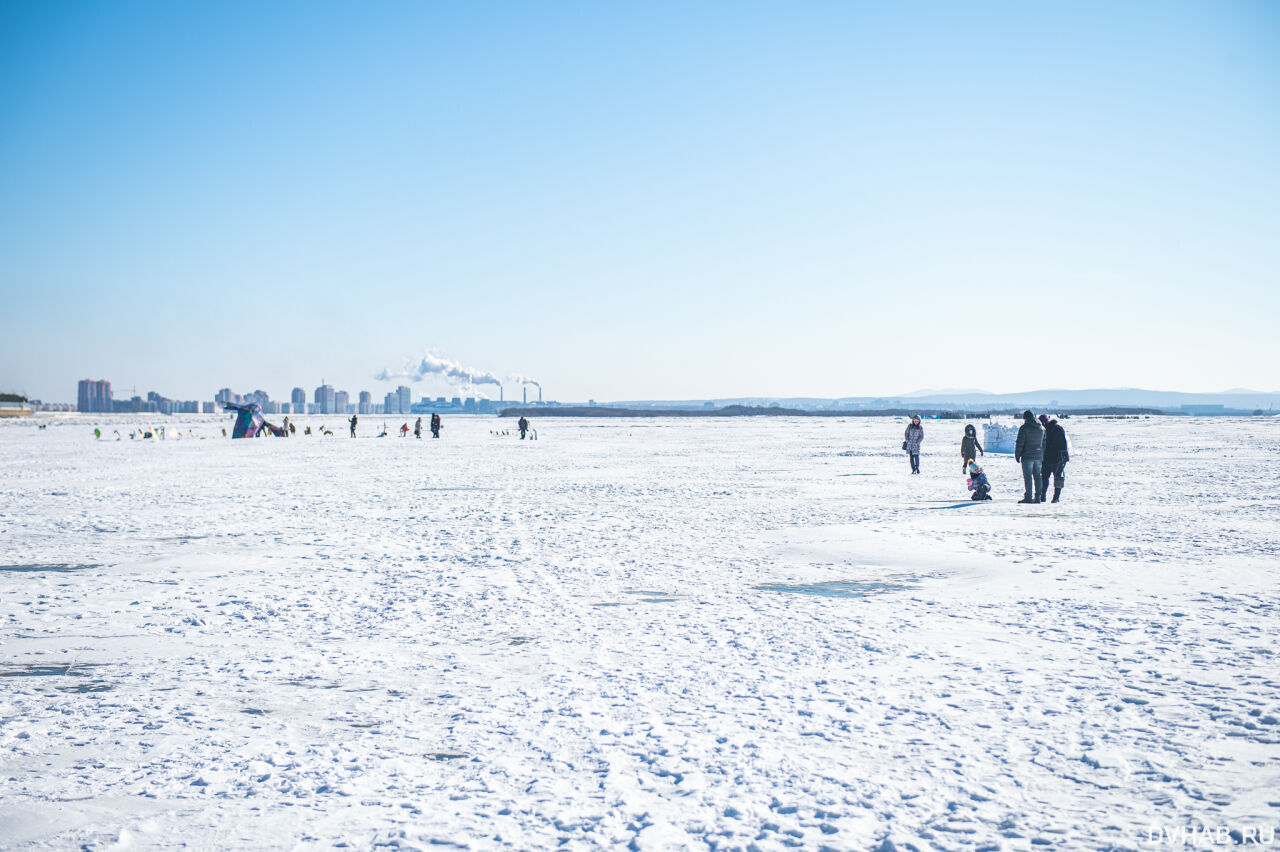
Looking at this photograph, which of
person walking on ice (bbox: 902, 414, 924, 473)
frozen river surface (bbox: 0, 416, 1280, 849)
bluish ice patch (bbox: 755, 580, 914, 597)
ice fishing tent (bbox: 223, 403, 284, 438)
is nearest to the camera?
frozen river surface (bbox: 0, 416, 1280, 849)

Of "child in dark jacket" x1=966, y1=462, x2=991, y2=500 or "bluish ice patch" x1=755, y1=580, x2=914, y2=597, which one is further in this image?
"child in dark jacket" x1=966, y1=462, x2=991, y2=500

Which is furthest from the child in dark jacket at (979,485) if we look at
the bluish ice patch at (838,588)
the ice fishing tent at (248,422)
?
the ice fishing tent at (248,422)

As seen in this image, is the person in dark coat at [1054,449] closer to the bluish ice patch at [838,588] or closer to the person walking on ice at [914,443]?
the person walking on ice at [914,443]

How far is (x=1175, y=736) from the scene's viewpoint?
12.9ft

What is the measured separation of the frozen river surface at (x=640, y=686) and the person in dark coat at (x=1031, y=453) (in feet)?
9.19

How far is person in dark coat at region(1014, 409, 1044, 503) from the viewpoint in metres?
13.6

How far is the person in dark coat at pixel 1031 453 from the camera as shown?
13609mm

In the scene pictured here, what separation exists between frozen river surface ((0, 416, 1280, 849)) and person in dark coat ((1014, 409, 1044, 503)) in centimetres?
280

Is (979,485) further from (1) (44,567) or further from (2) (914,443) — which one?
(1) (44,567)

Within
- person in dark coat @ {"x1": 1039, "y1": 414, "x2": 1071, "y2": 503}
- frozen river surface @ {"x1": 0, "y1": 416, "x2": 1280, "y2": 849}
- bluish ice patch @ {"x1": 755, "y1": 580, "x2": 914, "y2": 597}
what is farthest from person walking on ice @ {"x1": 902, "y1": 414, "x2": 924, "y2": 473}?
bluish ice patch @ {"x1": 755, "y1": 580, "x2": 914, "y2": 597}

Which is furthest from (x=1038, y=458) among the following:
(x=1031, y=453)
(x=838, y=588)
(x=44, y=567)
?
(x=44, y=567)

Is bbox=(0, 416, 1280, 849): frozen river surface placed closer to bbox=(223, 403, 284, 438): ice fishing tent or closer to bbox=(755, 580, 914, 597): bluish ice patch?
bbox=(755, 580, 914, 597): bluish ice patch

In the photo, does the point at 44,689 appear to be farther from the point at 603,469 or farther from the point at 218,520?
the point at 603,469

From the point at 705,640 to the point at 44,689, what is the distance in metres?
4.01
